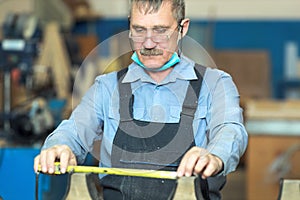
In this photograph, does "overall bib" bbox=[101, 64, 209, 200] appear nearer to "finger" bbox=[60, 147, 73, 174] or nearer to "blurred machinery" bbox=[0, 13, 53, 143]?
"finger" bbox=[60, 147, 73, 174]

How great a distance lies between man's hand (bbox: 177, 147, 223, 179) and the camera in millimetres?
1280

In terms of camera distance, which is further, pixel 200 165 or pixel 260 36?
pixel 260 36

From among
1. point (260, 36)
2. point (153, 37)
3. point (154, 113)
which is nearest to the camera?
point (153, 37)

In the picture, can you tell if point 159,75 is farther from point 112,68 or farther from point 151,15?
point 112,68

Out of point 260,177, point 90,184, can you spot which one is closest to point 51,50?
point 260,177

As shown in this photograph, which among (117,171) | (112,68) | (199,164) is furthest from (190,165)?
(112,68)

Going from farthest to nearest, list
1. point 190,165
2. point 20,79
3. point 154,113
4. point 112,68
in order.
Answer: point 20,79 < point 112,68 < point 154,113 < point 190,165

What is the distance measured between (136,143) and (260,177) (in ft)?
6.22

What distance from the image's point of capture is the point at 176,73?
164cm

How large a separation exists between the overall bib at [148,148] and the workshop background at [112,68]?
0.23m

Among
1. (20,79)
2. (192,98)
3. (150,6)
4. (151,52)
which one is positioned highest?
(150,6)

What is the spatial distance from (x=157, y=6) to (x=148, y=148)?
0.35m

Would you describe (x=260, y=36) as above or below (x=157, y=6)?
below

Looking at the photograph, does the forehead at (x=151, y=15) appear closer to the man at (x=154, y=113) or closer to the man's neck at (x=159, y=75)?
the man at (x=154, y=113)
